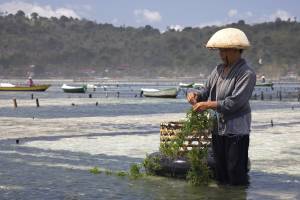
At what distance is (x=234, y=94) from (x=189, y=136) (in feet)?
7.92

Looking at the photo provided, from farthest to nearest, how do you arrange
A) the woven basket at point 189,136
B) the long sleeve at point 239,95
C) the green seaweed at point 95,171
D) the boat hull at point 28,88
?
1. the boat hull at point 28,88
2. the green seaweed at point 95,171
3. the woven basket at point 189,136
4. the long sleeve at point 239,95

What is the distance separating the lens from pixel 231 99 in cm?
875

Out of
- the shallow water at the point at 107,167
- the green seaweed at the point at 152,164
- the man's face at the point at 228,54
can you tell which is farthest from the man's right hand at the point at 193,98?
the green seaweed at the point at 152,164

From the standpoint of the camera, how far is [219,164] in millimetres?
9492

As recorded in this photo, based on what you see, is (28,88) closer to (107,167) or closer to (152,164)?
(107,167)

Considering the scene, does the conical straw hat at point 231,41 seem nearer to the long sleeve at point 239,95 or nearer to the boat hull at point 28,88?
the long sleeve at point 239,95

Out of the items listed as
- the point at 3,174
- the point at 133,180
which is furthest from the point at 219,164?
the point at 3,174

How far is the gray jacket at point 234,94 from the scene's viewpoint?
877 centimetres

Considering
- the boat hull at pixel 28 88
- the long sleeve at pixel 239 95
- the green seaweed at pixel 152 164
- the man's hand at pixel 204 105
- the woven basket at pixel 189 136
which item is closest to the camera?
the long sleeve at pixel 239 95

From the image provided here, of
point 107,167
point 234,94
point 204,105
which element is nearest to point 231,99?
point 234,94

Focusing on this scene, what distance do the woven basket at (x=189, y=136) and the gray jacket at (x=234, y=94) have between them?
1.00 meters

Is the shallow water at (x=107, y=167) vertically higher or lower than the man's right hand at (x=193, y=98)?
lower

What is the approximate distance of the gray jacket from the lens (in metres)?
8.77

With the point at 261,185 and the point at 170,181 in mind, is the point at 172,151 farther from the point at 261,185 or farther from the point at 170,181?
the point at 261,185
